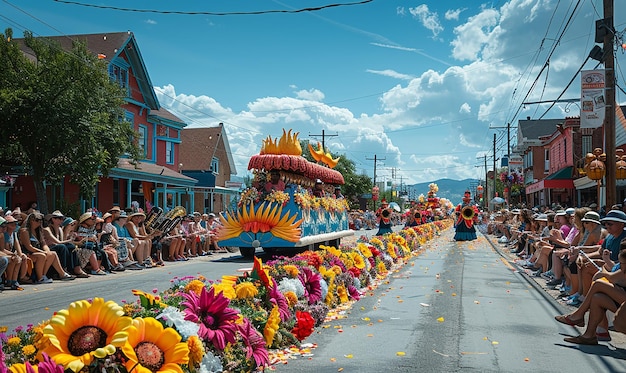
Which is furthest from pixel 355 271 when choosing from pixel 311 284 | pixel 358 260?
pixel 311 284

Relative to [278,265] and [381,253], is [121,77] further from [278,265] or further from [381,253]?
[278,265]

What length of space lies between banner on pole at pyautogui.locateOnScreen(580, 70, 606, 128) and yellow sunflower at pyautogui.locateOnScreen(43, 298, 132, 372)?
47.9 feet

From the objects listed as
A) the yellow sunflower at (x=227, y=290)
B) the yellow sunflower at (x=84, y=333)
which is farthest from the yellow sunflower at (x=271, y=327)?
the yellow sunflower at (x=84, y=333)

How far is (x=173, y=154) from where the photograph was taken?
38.7 metres

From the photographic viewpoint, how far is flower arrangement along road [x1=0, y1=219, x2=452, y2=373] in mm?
4172

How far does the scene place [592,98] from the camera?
15742 mm

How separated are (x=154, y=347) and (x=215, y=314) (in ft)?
3.63

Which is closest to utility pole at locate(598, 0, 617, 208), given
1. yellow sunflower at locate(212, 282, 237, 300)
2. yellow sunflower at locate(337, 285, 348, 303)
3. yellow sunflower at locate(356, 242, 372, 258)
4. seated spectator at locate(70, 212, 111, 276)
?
yellow sunflower at locate(356, 242, 372, 258)

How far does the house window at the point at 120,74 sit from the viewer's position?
101 feet

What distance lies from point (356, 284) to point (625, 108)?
36.2 meters

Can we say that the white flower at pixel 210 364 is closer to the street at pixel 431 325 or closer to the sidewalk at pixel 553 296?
the street at pixel 431 325

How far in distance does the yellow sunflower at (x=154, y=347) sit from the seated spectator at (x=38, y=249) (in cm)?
937

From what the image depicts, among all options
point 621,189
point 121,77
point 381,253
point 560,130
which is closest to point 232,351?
point 381,253

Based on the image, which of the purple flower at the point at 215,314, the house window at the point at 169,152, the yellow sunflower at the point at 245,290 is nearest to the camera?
the purple flower at the point at 215,314
